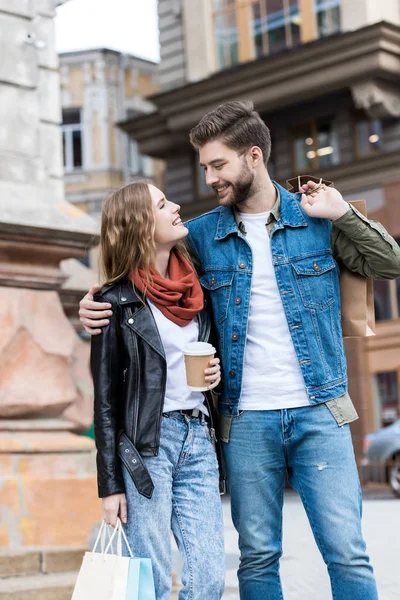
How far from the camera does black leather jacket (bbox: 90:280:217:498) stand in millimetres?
3289

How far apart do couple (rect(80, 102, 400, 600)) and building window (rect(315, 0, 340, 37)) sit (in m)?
15.8

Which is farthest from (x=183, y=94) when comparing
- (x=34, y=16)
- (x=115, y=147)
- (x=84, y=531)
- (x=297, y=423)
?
(x=297, y=423)

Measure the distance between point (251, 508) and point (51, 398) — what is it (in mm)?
2046

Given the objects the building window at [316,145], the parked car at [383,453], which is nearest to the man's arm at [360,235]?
the parked car at [383,453]

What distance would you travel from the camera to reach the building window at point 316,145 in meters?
19.9

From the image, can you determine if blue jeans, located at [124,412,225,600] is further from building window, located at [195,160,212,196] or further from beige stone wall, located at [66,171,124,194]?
beige stone wall, located at [66,171,124,194]

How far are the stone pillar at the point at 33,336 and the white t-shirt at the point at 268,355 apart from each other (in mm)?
1887

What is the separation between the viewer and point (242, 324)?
11.5ft

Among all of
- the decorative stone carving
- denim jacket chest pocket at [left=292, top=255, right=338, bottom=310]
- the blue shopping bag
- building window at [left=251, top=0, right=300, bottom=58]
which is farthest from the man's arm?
building window at [left=251, top=0, right=300, bottom=58]

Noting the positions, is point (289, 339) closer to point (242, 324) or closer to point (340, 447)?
point (242, 324)

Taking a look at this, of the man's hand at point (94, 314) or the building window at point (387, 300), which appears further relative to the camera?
the building window at point (387, 300)

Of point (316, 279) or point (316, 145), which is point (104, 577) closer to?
point (316, 279)

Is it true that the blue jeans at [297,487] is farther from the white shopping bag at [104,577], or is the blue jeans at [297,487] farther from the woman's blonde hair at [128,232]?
the woman's blonde hair at [128,232]

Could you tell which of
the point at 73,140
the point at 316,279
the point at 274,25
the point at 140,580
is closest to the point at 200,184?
the point at 274,25
